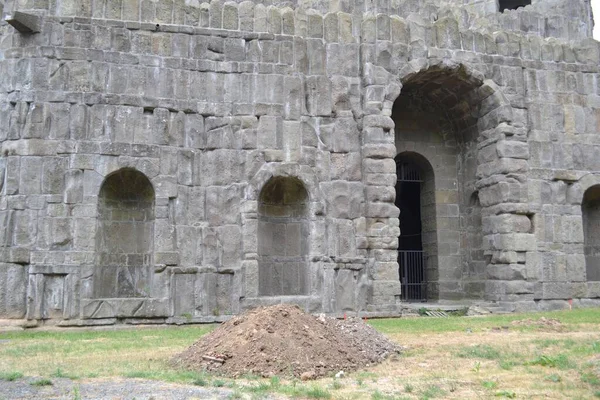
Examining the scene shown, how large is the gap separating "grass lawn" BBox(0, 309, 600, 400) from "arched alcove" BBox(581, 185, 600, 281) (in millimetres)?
4260

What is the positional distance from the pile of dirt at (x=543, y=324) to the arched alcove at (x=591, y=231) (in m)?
4.69

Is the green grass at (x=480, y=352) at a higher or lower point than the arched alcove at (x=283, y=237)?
lower

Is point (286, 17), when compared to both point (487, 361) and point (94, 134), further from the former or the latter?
point (487, 361)

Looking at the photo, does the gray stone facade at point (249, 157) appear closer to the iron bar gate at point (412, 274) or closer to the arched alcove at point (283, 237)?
the arched alcove at point (283, 237)

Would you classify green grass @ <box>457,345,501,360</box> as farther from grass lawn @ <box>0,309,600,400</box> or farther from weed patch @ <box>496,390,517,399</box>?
weed patch @ <box>496,390,517,399</box>

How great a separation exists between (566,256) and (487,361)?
7.72 m

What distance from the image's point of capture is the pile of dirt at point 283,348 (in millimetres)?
6945

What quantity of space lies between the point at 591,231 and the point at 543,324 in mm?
5640

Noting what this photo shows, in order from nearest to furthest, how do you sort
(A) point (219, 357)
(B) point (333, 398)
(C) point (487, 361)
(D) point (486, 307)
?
1. (B) point (333, 398)
2. (A) point (219, 357)
3. (C) point (487, 361)
4. (D) point (486, 307)

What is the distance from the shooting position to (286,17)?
13344mm

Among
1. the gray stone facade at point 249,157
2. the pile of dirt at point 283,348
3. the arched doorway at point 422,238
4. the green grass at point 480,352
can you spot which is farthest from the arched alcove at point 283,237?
the green grass at point 480,352

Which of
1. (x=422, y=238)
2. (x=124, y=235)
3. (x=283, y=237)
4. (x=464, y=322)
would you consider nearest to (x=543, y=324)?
(x=464, y=322)

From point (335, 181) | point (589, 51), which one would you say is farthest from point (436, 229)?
point (589, 51)

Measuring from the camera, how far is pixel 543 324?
10961mm
